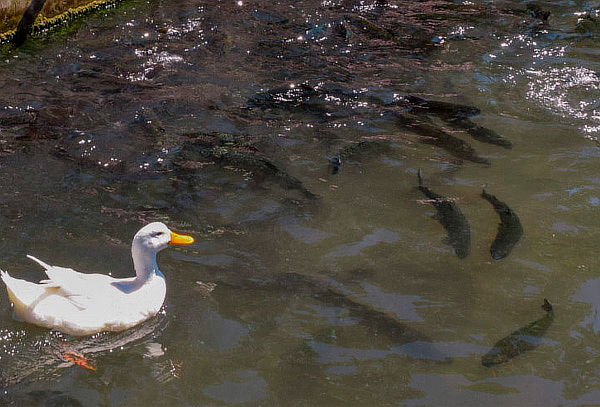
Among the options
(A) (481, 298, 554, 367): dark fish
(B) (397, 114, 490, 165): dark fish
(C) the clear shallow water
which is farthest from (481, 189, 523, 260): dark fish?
(B) (397, 114, 490, 165): dark fish

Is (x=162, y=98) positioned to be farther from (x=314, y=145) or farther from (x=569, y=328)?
(x=569, y=328)

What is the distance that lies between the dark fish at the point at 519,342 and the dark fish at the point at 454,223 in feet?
3.13

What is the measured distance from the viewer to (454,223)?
6.08 meters

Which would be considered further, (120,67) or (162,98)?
(120,67)

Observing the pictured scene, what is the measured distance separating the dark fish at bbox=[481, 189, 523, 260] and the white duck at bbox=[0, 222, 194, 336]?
101 inches

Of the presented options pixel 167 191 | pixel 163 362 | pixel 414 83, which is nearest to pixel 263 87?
pixel 414 83

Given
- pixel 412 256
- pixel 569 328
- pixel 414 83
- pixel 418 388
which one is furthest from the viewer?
pixel 414 83

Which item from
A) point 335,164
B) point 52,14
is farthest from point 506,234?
point 52,14

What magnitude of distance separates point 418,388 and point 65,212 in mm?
3288

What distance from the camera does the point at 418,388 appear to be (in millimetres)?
4422

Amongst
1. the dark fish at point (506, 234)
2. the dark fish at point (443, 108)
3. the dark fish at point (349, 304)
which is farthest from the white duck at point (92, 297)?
the dark fish at point (443, 108)

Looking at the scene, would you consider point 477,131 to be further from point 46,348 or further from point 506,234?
point 46,348

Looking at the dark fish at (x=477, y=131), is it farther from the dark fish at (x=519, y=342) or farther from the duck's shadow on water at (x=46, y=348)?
the duck's shadow on water at (x=46, y=348)

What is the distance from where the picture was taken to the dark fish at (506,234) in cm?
574
